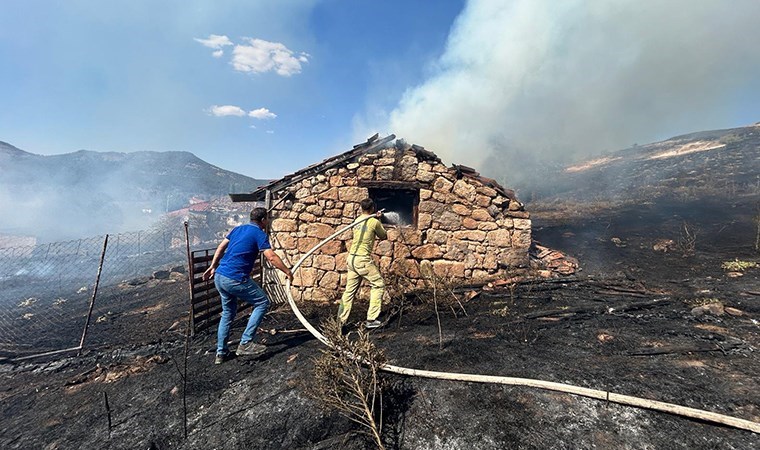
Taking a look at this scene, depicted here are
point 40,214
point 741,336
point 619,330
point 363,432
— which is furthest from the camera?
point 40,214

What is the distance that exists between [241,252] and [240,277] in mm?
334

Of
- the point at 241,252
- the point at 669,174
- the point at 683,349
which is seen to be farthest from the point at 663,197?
the point at 241,252

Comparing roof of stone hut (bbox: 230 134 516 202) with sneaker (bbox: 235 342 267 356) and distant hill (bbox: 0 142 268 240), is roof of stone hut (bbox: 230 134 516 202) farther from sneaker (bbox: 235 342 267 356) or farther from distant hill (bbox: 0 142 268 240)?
distant hill (bbox: 0 142 268 240)

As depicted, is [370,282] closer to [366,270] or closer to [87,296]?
[366,270]

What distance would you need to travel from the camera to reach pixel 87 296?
10641mm

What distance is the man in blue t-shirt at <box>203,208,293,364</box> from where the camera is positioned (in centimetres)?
421

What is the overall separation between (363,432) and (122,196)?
3372 cm

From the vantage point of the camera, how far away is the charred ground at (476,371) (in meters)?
2.66

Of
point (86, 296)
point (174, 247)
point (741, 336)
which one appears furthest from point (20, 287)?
point (741, 336)

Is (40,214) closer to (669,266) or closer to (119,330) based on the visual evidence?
(119,330)

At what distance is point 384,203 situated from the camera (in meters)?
8.61

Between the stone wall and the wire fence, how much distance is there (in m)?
2.59

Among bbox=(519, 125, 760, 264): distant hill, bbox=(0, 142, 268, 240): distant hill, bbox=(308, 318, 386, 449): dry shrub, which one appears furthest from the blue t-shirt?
bbox=(0, 142, 268, 240): distant hill

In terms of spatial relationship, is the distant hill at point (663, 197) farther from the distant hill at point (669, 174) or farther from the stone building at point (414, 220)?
the stone building at point (414, 220)
